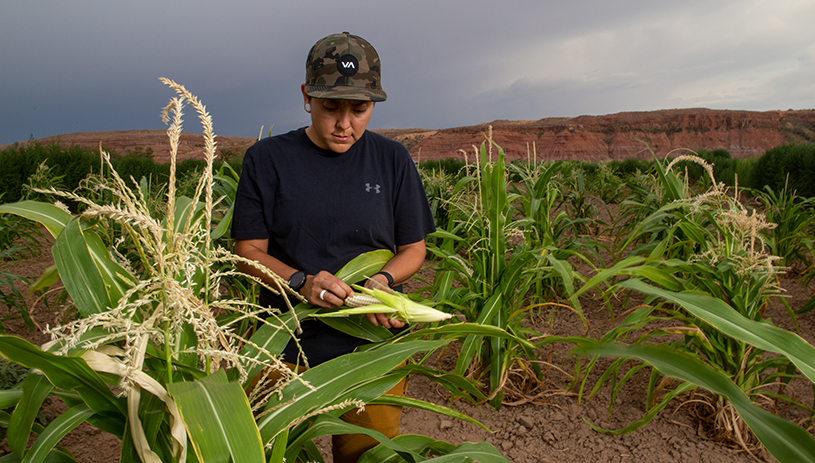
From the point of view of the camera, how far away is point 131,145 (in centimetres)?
5416

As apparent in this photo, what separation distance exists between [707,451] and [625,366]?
0.75 m

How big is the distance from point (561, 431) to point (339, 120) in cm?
182

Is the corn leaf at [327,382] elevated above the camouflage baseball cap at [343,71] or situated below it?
below

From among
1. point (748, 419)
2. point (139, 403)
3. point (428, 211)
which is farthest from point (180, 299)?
point (428, 211)

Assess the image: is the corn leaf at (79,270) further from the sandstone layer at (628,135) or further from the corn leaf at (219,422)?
the sandstone layer at (628,135)

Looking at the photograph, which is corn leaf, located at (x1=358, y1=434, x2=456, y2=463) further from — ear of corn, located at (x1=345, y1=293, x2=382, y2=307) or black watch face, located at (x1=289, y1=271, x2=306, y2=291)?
black watch face, located at (x1=289, y1=271, x2=306, y2=291)

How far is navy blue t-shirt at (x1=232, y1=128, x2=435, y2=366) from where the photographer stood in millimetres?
1451

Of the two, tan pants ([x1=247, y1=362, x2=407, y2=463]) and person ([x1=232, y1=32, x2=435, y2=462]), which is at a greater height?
person ([x1=232, y1=32, x2=435, y2=462])

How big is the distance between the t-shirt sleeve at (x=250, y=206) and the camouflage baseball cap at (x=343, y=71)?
34 cm

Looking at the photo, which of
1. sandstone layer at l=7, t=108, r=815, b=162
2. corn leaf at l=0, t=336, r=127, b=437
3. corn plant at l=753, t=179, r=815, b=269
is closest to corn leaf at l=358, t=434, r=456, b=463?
corn leaf at l=0, t=336, r=127, b=437

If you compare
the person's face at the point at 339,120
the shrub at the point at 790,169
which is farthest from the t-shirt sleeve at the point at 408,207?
the shrub at the point at 790,169

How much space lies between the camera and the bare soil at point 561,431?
1.96m

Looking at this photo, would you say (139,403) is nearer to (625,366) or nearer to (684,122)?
(625,366)

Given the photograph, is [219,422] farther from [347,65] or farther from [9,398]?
[347,65]
